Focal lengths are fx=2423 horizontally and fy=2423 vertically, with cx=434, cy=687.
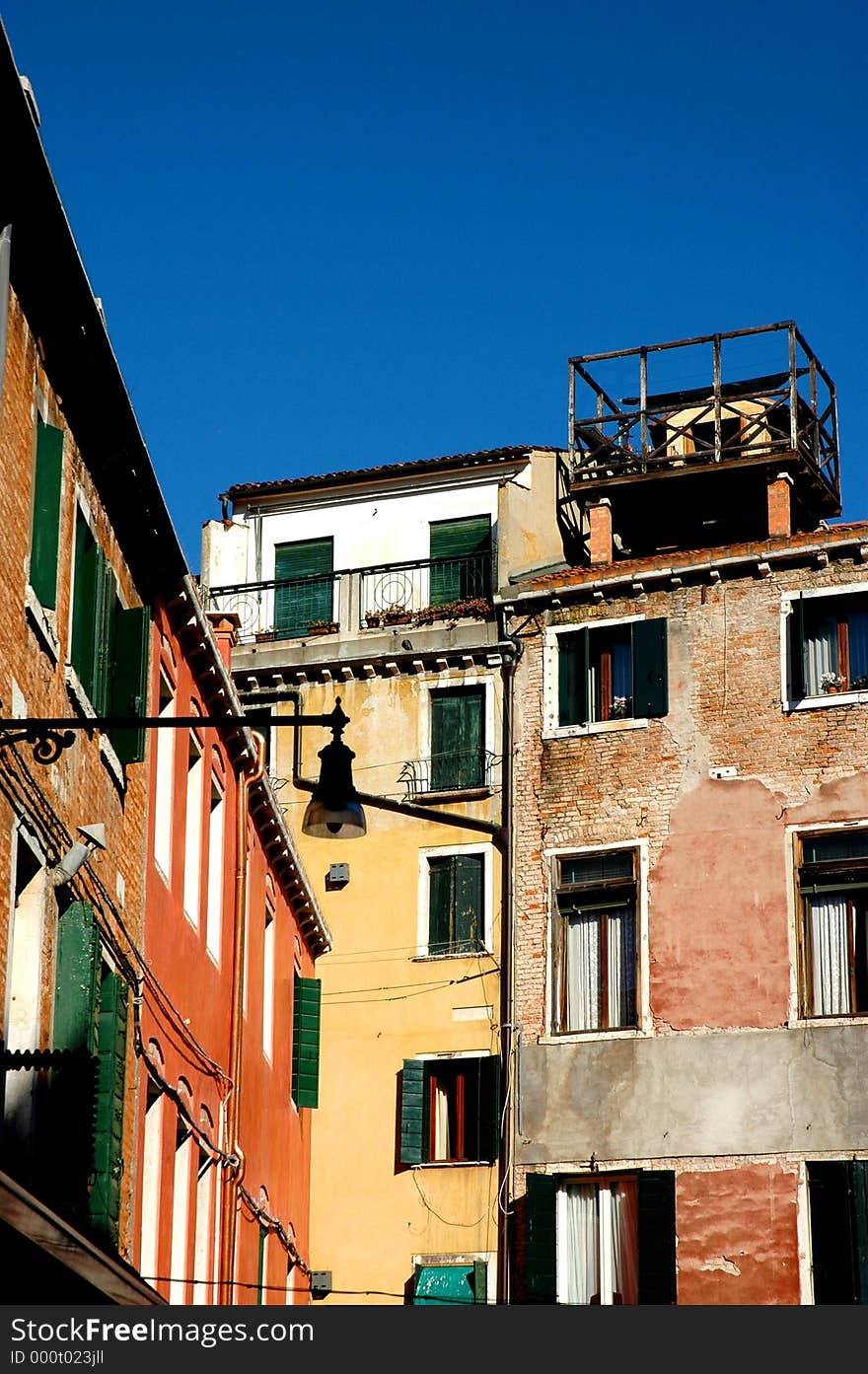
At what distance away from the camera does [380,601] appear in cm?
4081

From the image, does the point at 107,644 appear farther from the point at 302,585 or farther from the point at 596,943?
the point at 302,585

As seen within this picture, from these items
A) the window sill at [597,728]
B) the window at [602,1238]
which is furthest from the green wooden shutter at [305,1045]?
the window sill at [597,728]

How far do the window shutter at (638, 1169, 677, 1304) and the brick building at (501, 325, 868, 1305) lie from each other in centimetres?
4

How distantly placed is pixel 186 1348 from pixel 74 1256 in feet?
4.40

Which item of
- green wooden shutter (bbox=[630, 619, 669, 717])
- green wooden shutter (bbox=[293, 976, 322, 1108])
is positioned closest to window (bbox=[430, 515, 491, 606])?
green wooden shutter (bbox=[630, 619, 669, 717])

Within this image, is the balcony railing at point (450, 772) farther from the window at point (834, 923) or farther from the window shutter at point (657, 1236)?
the window shutter at point (657, 1236)

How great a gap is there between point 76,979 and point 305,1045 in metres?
14.2

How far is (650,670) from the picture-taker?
119 feet

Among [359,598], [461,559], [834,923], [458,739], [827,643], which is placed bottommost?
[834,923]

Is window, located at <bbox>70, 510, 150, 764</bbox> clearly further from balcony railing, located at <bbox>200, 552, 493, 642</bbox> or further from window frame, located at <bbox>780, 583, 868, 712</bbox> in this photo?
balcony railing, located at <bbox>200, 552, 493, 642</bbox>

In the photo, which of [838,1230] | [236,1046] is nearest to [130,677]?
[236,1046]

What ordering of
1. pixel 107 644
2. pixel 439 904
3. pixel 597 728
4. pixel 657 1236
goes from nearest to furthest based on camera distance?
pixel 107 644, pixel 657 1236, pixel 597 728, pixel 439 904

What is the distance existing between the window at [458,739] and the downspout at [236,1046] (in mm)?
11246

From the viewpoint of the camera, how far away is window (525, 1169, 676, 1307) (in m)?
33.0
